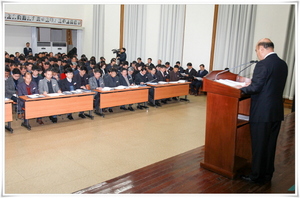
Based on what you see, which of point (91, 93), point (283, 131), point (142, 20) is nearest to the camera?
point (283, 131)

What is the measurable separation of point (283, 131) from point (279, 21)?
4634mm

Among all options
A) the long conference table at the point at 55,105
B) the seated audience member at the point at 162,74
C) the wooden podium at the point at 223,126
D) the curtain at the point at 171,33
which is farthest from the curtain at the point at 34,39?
the wooden podium at the point at 223,126

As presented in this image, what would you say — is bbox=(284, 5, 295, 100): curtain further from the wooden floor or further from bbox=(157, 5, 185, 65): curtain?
the wooden floor

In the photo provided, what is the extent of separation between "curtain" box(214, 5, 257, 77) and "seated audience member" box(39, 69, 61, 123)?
19.9ft

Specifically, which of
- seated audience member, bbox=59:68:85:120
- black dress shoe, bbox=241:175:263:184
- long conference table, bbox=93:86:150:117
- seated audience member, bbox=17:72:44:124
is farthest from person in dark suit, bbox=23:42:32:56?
black dress shoe, bbox=241:175:263:184

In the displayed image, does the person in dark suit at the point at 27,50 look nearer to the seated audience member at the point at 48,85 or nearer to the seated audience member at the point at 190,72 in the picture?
the seated audience member at the point at 190,72

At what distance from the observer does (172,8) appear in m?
11.1

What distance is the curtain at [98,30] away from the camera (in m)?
13.9

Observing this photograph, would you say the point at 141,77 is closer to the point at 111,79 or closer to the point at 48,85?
the point at 111,79

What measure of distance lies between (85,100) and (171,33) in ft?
20.7

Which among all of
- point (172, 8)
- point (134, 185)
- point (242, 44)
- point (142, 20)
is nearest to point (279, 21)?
point (242, 44)

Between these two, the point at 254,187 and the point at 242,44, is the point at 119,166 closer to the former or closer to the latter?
the point at 254,187

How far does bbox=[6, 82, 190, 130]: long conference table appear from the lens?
208 inches

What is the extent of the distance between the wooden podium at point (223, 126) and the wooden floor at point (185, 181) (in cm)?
14
